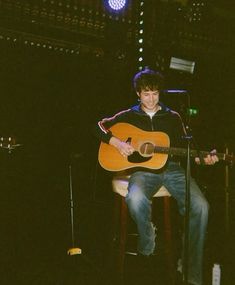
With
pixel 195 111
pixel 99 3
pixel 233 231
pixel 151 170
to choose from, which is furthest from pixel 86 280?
pixel 99 3

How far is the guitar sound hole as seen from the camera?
335 cm

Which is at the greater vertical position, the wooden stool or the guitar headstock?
the guitar headstock

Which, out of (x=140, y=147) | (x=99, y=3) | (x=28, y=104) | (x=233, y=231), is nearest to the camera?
(x=140, y=147)

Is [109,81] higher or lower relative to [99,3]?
lower

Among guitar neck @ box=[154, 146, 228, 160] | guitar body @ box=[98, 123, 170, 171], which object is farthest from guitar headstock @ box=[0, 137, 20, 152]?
guitar neck @ box=[154, 146, 228, 160]

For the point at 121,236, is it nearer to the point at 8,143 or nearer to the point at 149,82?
the point at 149,82

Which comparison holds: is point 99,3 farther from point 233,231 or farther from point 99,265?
point 99,265

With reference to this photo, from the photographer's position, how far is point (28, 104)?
573cm

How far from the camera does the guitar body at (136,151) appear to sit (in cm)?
333

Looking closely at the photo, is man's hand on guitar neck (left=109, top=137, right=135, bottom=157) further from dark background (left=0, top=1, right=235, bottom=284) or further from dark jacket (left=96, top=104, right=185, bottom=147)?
dark background (left=0, top=1, right=235, bottom=284)

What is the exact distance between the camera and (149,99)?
3518 mm

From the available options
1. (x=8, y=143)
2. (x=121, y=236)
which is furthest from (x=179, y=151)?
(x=8, y=143)

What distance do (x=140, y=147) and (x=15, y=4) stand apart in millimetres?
3693

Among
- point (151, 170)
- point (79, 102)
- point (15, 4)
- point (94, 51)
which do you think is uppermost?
point (15, 4)
